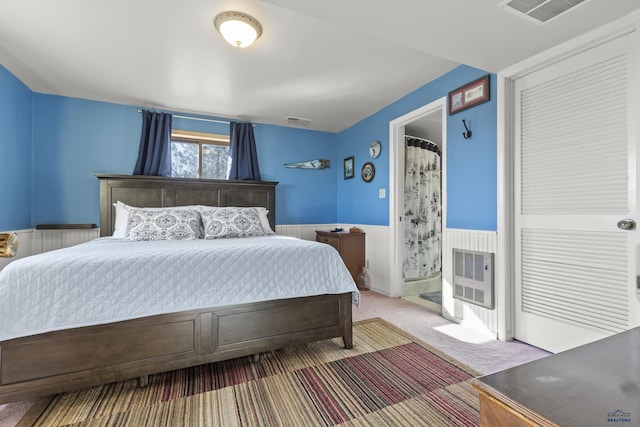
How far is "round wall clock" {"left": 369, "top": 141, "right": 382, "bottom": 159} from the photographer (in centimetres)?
379

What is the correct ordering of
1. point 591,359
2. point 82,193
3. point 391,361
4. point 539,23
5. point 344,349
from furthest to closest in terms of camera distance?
point 82,193
point 344,349
point 391,361
point 539,23
point 591,359

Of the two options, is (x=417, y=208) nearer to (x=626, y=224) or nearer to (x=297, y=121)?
(x=297, y=121)

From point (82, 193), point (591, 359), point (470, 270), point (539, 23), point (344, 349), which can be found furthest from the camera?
point (82, 193)

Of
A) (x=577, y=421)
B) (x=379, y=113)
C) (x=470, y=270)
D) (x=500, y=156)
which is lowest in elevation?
(x=470, y=270)

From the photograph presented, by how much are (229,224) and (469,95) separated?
2.55 metres

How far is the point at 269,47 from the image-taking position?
2.35 metres

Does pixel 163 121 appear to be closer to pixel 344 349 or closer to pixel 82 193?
pixel 82 193

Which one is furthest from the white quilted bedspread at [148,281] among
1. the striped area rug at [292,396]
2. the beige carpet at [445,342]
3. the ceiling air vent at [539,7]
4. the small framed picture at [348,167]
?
the small framed picture at [348,167]

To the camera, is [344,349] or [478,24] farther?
[344,349]

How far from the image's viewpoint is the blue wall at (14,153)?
2650 millimetres

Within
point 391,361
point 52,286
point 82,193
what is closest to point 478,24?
point 391,361

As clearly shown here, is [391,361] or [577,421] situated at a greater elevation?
[577,421]

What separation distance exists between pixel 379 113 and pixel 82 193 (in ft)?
12.5

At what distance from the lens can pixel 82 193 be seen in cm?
339
